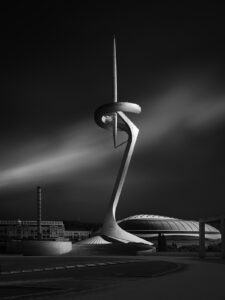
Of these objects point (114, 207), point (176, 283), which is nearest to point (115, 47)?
point (114, 207)

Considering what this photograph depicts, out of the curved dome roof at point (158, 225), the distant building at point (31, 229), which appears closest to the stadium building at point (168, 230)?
the curved dome roof at point (158, 225)

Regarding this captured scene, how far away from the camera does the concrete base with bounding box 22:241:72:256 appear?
205 ft

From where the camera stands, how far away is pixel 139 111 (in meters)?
76.4

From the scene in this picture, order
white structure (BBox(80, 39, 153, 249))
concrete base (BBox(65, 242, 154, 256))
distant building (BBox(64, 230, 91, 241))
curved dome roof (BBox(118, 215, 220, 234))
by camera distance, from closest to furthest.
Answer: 1. concrete base (BBox(65, 242, 154, 256))
2. white structure (BBox(80, 39, 153, 249))
3. curved dome roof (BBox(118, 215, 220, 234))
4. distant building (BBox(64, 230, 91, 241))

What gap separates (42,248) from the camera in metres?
62.8

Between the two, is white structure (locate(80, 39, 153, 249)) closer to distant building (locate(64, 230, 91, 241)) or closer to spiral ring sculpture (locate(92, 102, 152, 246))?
spiral ring sculpture (locate(92, 102, 152, 246))

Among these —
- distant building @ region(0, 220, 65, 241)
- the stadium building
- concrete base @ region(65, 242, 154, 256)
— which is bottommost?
concrete base @ region(65, 242, 154, 256)

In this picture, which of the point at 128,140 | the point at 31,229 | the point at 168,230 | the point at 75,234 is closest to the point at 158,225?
the point at 168,230

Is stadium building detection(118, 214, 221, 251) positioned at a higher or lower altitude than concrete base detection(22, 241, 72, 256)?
higher

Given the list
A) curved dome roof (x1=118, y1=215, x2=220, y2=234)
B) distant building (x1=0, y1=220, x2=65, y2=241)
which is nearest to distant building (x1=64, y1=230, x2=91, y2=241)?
distant building (x1=0, y1=220, x2=65, y2=241)

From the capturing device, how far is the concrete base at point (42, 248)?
6262 centimetres

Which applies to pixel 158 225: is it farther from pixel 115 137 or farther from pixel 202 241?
pixel 202 241

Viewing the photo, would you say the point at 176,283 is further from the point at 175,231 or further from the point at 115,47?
the point at 175,231

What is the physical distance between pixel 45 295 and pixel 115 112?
206ft
